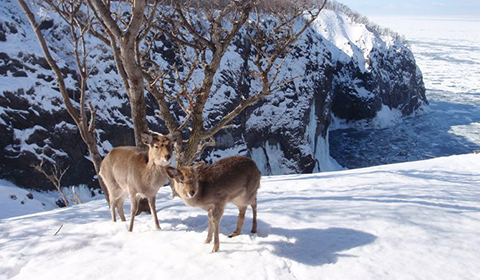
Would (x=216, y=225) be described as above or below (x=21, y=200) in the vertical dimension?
above

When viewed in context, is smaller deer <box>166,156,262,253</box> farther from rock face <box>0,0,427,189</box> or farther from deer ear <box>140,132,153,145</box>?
rock face <box>0,0,427,189</box>

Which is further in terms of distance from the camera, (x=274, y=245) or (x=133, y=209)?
(x=133, y=209)

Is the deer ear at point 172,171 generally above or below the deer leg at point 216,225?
above

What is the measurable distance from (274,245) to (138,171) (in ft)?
7.13

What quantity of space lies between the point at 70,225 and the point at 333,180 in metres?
6.87

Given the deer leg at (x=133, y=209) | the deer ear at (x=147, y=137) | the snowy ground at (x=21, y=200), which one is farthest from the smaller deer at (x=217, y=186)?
the snowy ground at (x=21, y=200)

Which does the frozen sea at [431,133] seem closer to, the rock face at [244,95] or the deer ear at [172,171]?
the rock face at [244,95]

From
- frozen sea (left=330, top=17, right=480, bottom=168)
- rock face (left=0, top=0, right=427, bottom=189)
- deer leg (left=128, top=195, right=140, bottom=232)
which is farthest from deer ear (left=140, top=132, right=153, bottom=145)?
frozen sea (left=330, top=17, right=480, bottom=168)

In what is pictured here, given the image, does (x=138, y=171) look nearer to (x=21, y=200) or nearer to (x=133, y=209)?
(x=133, y=209)

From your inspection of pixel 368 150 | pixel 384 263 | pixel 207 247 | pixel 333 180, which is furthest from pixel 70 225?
pixel 368 150

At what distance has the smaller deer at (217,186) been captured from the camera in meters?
3.96

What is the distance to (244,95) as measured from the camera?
116 ft

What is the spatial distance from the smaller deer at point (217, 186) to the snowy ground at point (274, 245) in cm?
38

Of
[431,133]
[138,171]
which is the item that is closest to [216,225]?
[138,171]
